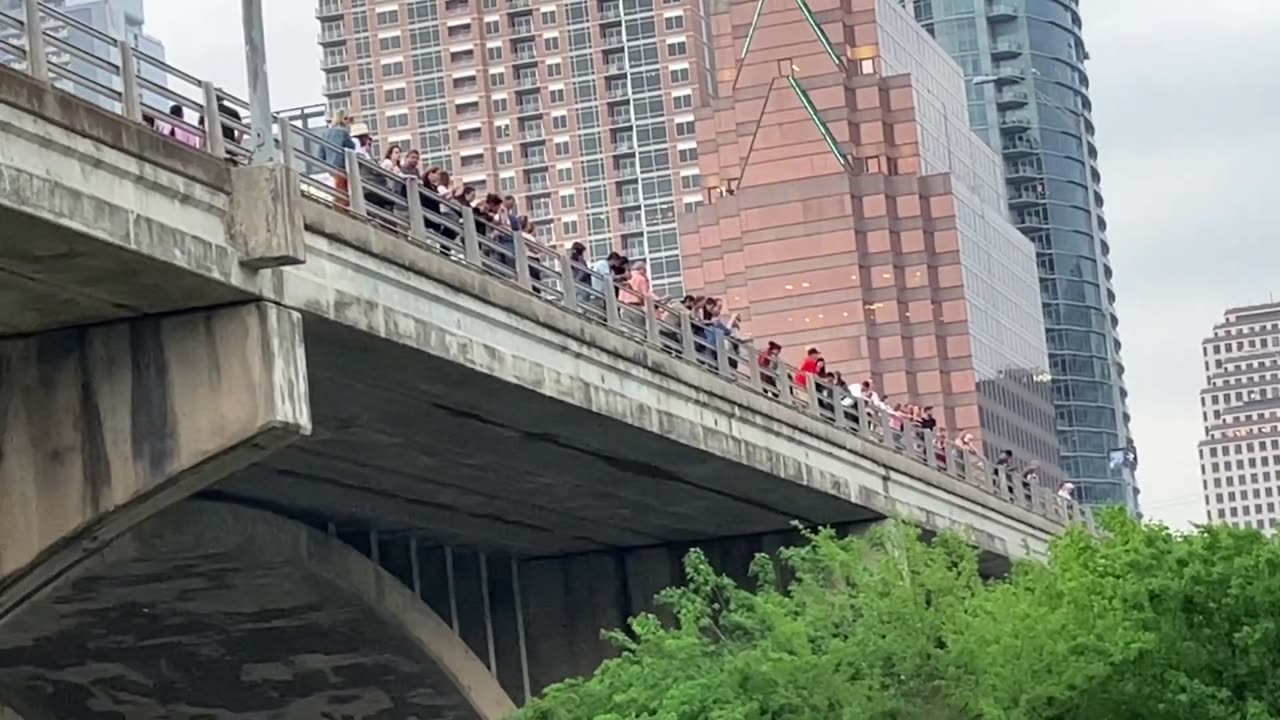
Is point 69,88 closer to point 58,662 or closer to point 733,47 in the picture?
point 58,662

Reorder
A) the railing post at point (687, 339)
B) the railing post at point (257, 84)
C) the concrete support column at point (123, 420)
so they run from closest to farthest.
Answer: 1. the concrete support column at point (123, 420)
2. the railing post at point (257, 84)
3. the railing post at point (687, 339)

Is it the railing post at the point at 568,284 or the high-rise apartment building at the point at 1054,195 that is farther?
the high-rise apartment building at the point at 1054,195

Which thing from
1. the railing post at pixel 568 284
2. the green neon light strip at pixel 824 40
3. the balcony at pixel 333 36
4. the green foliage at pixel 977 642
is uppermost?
the balcony at pixel 333 36

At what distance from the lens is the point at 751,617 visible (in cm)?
3266

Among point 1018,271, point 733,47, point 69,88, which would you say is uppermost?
point 733,47

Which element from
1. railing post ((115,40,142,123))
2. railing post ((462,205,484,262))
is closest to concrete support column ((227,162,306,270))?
railing post ((115,40,142,123))

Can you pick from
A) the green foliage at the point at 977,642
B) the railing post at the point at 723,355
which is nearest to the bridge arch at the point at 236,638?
the green foliage at the point at 977,642

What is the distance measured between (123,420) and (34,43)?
3704 millimetres

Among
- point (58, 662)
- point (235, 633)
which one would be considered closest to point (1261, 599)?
point (235, 633)

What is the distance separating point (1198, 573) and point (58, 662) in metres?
18.6

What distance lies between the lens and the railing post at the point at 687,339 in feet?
112

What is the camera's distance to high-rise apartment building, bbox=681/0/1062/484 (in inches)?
5477

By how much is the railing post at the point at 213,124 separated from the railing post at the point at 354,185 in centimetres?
249

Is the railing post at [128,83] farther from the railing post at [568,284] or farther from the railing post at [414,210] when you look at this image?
the railing post at [568,284]
